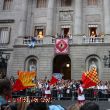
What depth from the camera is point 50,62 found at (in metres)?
36.6

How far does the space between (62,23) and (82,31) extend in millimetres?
3295

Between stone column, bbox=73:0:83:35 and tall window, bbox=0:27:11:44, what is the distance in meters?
9.73

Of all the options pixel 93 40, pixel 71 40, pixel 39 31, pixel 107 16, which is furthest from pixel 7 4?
pixel 107 16

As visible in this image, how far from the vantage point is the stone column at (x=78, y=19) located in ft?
125

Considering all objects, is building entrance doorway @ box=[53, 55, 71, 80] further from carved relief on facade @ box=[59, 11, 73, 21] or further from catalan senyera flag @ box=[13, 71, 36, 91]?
catalan senyera flag @ box=[13, 71, 36, 91]

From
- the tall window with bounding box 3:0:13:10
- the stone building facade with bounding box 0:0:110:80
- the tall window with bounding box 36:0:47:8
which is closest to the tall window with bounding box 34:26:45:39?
the stone building facade with bounding box 0:0:110:80

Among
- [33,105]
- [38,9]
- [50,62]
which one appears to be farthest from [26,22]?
[33,105]

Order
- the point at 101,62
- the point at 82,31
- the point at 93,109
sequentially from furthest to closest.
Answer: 1. the point at 82,31
2. the point at 101,62
3. the point at 93,109

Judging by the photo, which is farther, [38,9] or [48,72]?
[38,9]

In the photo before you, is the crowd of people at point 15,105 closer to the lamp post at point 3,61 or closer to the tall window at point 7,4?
the lamp post at point 3,61

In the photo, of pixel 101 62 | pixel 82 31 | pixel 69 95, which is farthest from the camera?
pixel 82 31

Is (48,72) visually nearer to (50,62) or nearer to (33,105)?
(50,62)

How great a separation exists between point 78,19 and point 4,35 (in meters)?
11.0

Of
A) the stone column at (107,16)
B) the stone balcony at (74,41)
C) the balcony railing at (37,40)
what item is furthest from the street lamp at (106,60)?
the balcony railing at (37,40)
